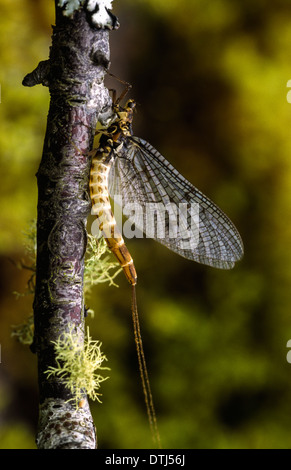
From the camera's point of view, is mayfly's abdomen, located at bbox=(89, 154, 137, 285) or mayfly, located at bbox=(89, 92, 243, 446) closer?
mayfly's abdomen, located at bbox=(89, 154, 137, 285)

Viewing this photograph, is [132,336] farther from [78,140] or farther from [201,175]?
[78,140]

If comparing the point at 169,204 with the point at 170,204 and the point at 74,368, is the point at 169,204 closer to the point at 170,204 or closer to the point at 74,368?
the point at 170,204

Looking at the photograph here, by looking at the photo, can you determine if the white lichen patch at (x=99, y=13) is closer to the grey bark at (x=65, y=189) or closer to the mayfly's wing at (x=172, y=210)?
the grey bark at (x=65, y=189)

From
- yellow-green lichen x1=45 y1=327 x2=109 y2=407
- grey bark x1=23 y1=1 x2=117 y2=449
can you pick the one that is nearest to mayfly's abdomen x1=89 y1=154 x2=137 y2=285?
grey bark x1=23 y1=1 x2=117 y2=449

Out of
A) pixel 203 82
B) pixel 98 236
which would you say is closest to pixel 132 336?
pixel 98 236

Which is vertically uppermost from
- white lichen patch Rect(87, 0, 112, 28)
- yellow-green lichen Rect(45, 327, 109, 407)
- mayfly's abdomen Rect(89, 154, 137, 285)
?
white lichen patch Rect(87, 0, 112, 28)

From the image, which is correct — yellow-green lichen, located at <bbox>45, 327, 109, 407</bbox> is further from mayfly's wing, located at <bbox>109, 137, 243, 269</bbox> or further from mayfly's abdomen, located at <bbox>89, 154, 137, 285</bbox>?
mayfly's wing, located at <bbox>109, 137, 243, 269</bbox>

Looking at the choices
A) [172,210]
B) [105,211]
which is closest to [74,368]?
[105,211]
